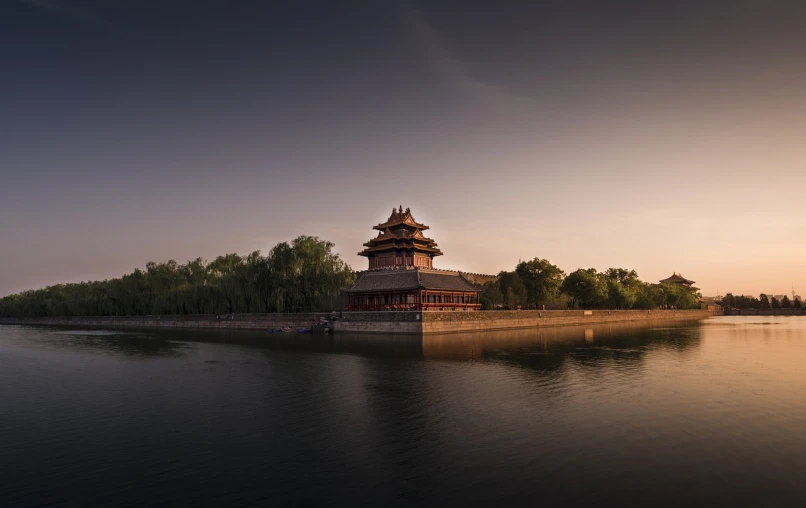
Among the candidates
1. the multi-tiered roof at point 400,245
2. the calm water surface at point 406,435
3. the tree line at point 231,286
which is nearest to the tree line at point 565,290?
the multi-tiered roof at point 400,245

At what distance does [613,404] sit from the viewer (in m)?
16.5

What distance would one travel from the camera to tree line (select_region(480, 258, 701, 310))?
6862 centimetres

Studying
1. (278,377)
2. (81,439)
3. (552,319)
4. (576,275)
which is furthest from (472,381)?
(576,275)

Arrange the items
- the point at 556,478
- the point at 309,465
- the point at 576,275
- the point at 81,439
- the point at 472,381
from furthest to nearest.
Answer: the point at 576,275, the point at 472,381, the point at 81,439, the point at 309,465, the point at 556,478

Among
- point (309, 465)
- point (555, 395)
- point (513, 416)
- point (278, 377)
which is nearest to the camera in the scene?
point (309, 465)

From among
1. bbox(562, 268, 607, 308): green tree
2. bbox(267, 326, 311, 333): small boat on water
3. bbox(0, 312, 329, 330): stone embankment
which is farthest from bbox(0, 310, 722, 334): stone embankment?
bbox(562, 268, 607, 308): green tree

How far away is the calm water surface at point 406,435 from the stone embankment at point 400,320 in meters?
21.4

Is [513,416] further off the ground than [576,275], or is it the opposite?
[576,275]

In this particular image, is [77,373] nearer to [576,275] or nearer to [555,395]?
[555,395]

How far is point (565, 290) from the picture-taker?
7931 cm

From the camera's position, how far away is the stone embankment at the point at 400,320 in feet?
156

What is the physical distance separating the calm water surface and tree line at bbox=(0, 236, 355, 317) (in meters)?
32.3

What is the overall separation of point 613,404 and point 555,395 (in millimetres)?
2111

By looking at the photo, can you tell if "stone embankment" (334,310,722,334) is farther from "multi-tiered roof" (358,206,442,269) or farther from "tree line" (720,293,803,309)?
"tree line" (720,293,803,309)
